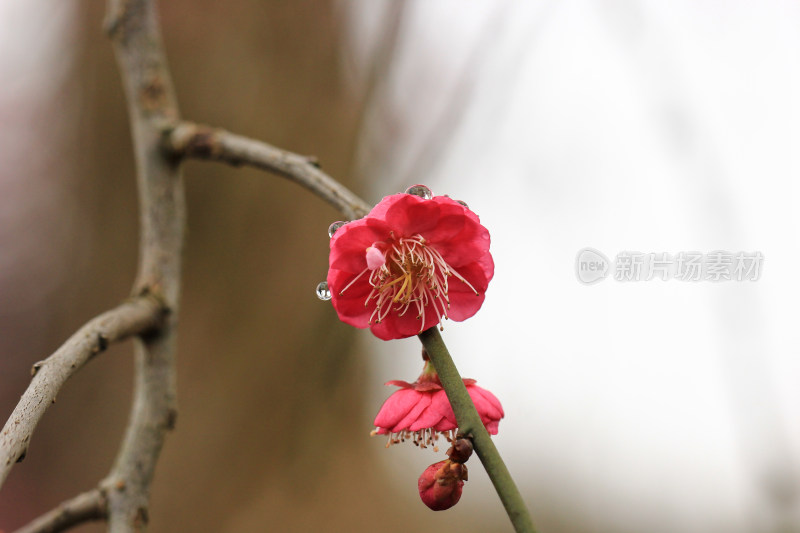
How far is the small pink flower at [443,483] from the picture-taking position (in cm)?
51

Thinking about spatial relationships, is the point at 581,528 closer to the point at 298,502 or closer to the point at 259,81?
the point at 298,502

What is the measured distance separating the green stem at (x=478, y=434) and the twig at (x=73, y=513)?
0.44 m

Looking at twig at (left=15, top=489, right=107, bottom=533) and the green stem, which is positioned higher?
the green stem

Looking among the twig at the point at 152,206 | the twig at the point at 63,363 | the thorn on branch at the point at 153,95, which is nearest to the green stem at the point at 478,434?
the twig at the point at 63,363

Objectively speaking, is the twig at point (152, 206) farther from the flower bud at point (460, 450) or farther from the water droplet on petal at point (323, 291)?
the flower bud at point (460, 450)

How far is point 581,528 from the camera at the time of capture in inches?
82.0

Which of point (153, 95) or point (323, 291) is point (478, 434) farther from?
point (153, 95)

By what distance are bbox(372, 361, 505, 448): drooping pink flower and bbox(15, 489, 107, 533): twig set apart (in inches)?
14.0

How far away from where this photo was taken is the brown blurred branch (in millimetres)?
588

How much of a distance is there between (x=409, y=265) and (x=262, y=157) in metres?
0.20

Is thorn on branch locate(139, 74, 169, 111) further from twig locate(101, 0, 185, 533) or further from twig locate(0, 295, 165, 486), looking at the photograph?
twig locate(0, 295, 165, 486)

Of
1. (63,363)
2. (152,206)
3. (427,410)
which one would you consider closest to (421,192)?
(427,410)

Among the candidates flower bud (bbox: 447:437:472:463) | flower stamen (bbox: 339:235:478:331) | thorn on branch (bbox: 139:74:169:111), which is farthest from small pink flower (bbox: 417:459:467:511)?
thorn on branch (bbox: 139:74:169:111)

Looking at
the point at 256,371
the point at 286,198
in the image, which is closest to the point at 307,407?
the point at 256,371
